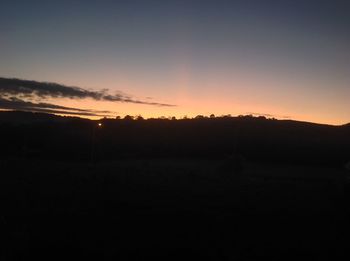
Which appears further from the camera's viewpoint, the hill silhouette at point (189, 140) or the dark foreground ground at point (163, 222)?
the hill silhouette at point (189, 140)

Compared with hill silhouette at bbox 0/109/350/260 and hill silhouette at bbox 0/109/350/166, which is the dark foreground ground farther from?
hill silhouette at bbox 0/109/350/166

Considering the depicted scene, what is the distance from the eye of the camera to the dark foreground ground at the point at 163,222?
13648mm

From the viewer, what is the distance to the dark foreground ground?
1365 centimetres

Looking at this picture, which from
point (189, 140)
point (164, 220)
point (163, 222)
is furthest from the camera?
point (189, 140)

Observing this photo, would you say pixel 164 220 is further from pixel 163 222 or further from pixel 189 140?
pixel 189 140

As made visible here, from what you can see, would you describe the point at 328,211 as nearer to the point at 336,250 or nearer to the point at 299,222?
the point at 299,222

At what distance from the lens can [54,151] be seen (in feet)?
228

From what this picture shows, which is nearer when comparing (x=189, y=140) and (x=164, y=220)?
(x=164, y=220)

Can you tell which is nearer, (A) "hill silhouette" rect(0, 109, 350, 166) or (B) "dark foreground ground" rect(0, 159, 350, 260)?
(B) "dark foreground ground" rect(0, 159, 350, 260)

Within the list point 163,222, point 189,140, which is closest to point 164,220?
point 163,222

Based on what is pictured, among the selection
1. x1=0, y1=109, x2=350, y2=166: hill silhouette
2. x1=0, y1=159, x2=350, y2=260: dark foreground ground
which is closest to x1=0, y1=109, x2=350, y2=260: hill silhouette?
x1=0, y1=159, x2=350, y2=260: dark foreground ground

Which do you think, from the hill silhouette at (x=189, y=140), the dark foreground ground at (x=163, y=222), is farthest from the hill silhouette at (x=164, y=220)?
the hill silhouette at (x=189, y=140)

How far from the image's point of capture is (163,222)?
688 inches

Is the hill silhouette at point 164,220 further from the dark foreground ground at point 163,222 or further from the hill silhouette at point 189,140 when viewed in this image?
the hill silhouette at point 189,140
